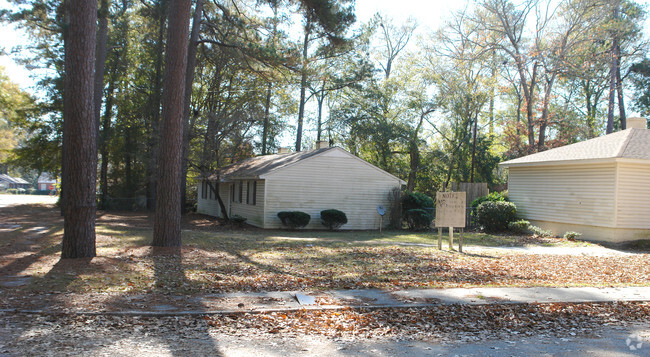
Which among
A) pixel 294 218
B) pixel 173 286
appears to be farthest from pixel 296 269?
pixel 294 218

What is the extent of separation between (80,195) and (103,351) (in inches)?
230

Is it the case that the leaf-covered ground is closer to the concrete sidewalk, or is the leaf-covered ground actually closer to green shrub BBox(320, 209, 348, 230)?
the concrete sidewalk

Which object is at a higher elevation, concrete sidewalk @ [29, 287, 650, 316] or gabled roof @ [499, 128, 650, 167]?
gabled roof @ [499, 128, 650, 167]

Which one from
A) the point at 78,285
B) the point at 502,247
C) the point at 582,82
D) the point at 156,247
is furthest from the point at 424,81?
the point at 78,285

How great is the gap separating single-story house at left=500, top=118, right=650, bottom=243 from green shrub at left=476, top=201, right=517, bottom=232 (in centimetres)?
92

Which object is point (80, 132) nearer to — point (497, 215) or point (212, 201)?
point (497, 215)

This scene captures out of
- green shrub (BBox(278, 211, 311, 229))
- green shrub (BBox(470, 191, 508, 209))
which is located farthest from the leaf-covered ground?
green shrub (BBox(470, 191, 508, 209))

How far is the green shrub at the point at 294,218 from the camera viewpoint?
20781 mm

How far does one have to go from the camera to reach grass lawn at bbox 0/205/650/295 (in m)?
7.86

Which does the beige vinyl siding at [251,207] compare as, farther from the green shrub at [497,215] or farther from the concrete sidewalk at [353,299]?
the concrete sidewalk at [353,299]

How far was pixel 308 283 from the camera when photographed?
819cm

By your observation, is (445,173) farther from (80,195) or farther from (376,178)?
(80,195)

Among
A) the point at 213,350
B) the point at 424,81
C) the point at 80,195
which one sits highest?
the point at 424,81

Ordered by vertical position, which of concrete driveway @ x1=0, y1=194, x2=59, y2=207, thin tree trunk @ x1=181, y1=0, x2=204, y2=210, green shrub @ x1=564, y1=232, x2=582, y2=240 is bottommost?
concrete driveway @ x1=0, y1=194, x2=59, y2=207
